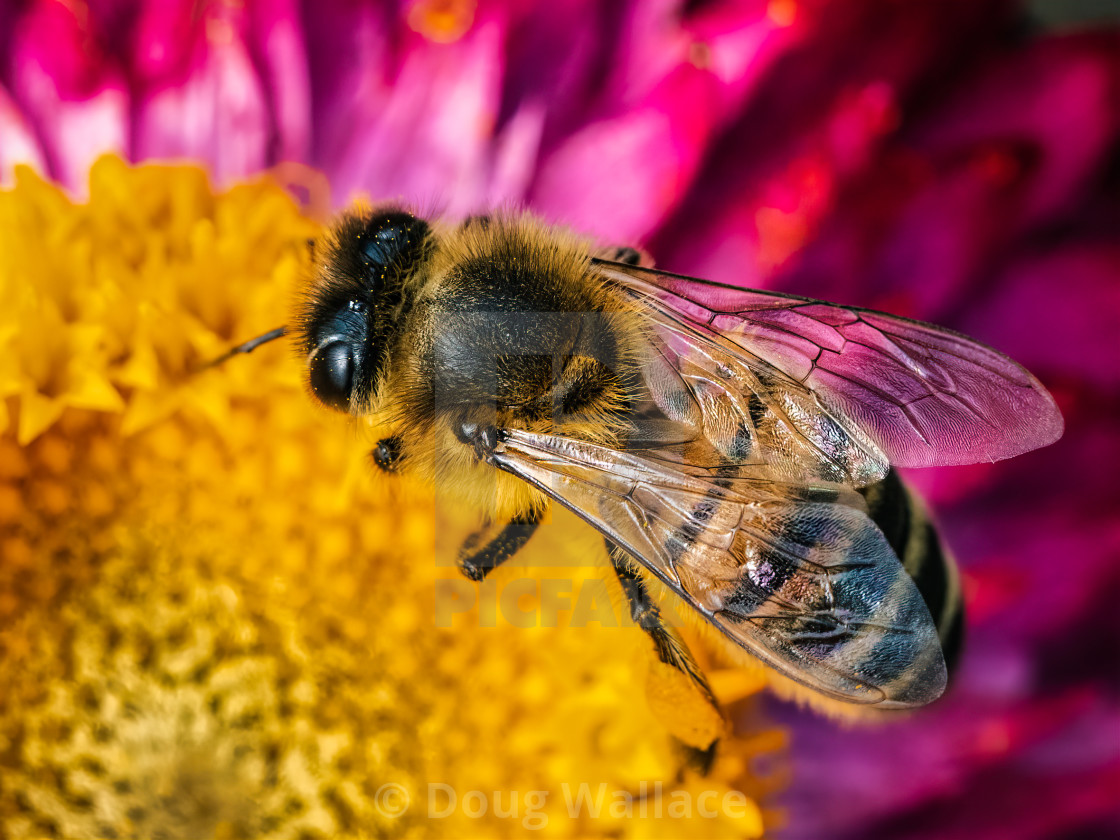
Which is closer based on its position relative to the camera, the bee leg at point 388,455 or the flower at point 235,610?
the bee leg at point 388,455

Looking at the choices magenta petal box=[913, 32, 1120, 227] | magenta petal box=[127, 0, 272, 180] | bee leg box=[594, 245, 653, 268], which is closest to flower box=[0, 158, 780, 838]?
magenta petal box=[127, 0, 272, 180]

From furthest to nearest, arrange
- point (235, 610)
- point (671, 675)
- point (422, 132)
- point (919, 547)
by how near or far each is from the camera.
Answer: point (422, 132)
point (235, 610)
point (671, 675)
point (919, 547)

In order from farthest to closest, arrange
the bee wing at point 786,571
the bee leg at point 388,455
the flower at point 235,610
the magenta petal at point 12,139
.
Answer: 1. the magenta petal at point 12,139
2. the flower at point 235,610
3. the bee leg at point 388,455
4. the bee wing at point 786,571

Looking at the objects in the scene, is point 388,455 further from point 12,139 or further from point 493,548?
point 12,139

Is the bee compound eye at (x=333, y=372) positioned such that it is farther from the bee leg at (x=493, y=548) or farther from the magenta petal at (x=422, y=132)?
the magenta petal at (x=422, y=132)

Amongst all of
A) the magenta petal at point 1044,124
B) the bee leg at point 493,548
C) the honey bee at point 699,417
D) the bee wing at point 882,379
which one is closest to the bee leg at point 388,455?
the honey bee at point 699,417

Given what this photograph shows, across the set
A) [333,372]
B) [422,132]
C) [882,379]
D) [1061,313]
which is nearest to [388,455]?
[333,372]

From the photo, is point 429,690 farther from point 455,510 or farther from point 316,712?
point 455,510

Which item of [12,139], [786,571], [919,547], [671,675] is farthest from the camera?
[12,139]
